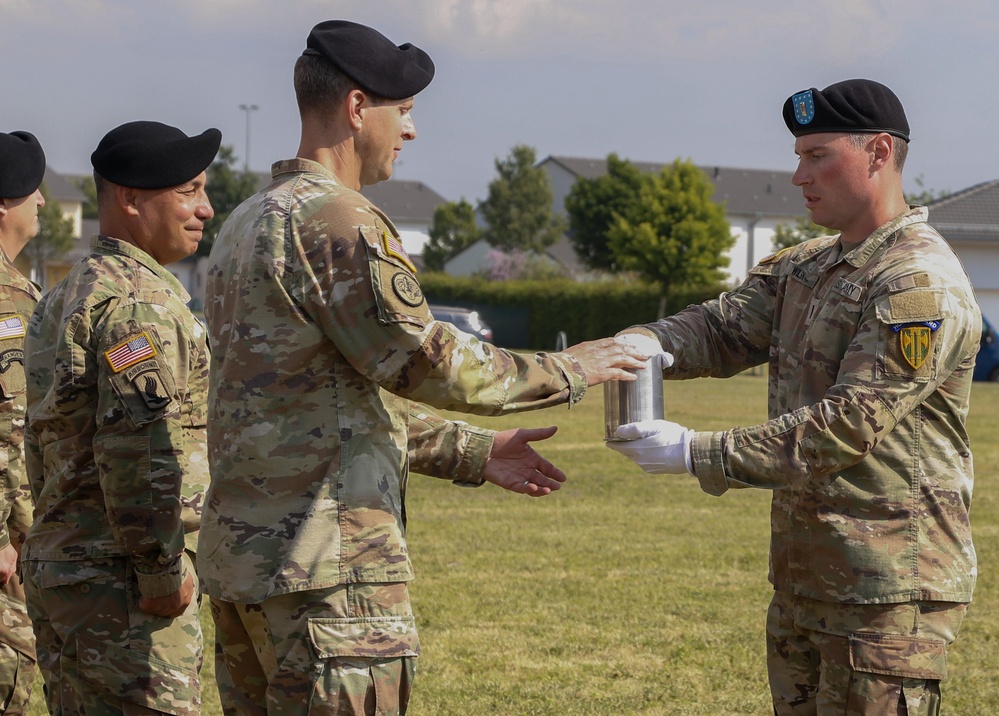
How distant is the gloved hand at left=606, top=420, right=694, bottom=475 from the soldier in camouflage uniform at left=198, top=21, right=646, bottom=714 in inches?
17.6

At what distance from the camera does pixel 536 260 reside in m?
73.1

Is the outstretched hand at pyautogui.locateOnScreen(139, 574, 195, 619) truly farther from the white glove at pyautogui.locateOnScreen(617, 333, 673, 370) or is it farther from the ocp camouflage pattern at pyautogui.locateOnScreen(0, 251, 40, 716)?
the white glove at pyautogui.locateOnScreen(617, 333, 673, 370)

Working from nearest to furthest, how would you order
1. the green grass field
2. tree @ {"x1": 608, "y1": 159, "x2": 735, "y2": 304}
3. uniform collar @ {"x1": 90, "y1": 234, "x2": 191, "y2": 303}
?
1. uniform collar @ {"x1": 90, "y1": 234, "x2": 191, "y2": 303}
2. the green grass field
3. tree @ {"x1": 608, "y1": 159, "x2": 735, "y2": 304}

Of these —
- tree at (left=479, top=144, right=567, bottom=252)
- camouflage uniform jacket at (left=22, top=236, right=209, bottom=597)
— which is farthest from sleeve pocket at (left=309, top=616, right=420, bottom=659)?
tree at (left=479, top=144, right=567, bottom=252)

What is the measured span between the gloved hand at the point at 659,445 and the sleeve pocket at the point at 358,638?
0.94 m

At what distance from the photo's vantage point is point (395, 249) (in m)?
3.33

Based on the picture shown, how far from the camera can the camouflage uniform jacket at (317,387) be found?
3.29 m

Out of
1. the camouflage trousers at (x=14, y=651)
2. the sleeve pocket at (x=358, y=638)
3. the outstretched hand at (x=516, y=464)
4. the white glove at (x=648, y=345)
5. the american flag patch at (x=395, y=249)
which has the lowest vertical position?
the camouflage trousers at (x=14, y=651)

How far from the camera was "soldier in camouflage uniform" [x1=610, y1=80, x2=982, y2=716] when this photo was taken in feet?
12.2

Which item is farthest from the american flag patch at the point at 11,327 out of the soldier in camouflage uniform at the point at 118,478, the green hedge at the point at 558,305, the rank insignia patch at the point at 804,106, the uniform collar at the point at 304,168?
the green hedge at the point at 558,305

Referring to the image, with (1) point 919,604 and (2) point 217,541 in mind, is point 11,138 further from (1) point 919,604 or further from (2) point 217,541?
(1) point 919,604

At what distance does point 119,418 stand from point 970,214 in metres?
48.9

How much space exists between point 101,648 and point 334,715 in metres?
1.29

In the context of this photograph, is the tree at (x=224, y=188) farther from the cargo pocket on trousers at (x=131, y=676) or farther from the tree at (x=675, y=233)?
the cargo pocket on trousers at (x=131, y=676)
